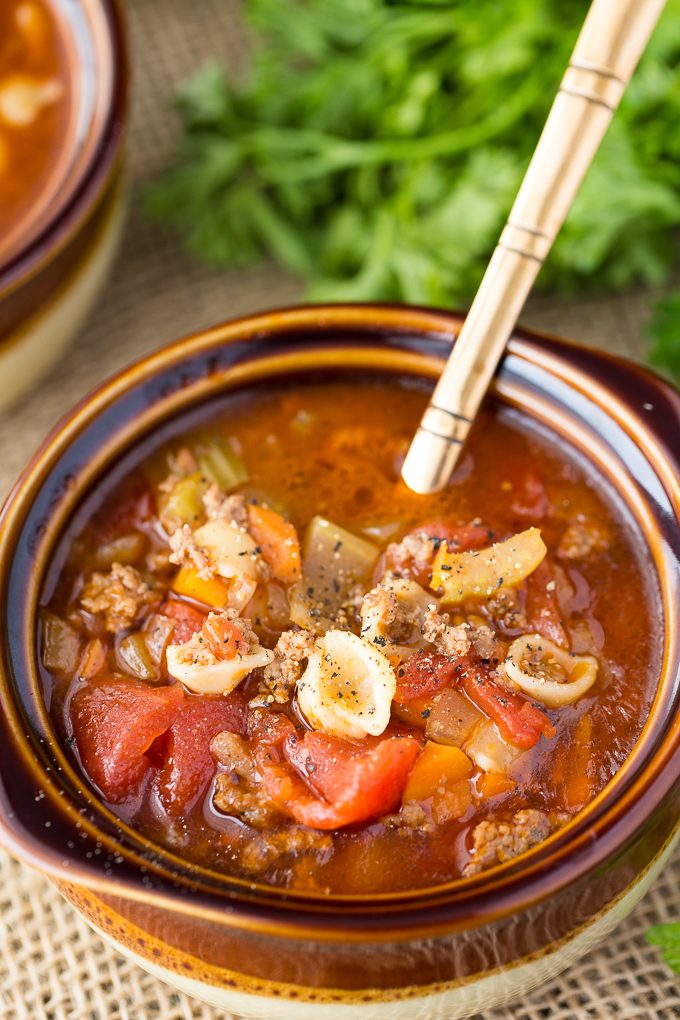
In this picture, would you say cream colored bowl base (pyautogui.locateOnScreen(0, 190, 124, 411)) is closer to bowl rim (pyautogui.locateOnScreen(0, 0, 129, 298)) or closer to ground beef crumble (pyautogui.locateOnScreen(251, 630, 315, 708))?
bowl rim (pyautogui.locateOnScreen(0, 0, 129, 298))

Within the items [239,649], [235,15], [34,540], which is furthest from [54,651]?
[235,15]

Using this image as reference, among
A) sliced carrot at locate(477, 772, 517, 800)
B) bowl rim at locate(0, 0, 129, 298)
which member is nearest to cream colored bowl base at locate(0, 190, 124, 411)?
bowl rim at locate(0, 0, 129, 298)

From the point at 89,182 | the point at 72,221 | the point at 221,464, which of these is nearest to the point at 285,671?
the point at 221,464

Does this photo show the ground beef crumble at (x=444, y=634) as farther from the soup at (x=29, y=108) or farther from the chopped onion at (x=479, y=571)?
the soup at (x=29, y=108)

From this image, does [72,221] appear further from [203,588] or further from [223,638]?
[223,638]

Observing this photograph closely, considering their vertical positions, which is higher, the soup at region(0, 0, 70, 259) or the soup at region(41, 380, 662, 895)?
the soup at region(0, 0, 70, 259)

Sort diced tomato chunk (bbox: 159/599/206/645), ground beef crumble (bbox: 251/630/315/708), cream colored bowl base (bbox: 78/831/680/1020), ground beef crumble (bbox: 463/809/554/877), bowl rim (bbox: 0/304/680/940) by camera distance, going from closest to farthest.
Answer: bowl rim (bbox: 0/304/680/940) < cream colored bowl base (bbox: 78/831/680/1020) < ground beef crumble (bbox: 463/809/554/877) < ground beef crumble (bbox: 251/630/315/708) < diced tomato chunk (bbox: 159/599/206/645)

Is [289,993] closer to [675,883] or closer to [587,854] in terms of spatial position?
[587,854]
